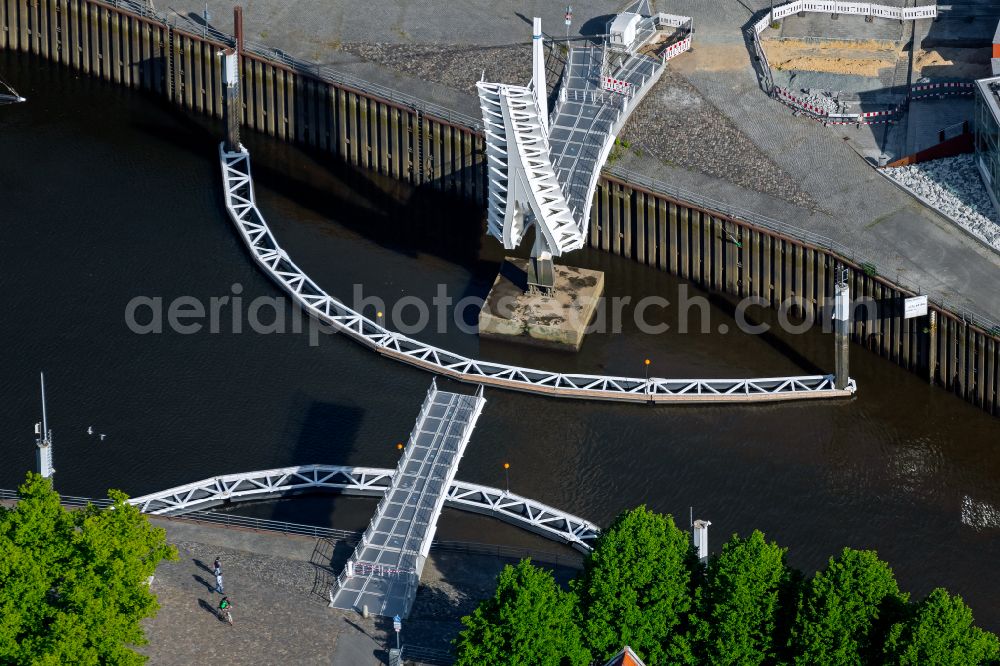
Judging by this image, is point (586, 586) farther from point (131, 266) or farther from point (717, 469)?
point (131, 266)

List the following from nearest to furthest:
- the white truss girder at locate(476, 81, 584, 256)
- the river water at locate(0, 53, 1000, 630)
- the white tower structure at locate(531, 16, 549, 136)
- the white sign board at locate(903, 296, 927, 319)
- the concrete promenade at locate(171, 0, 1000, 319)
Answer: the river water at locate(0, 53, 1000, 630) → the white sign board at locate(903, 296, 927, 319) → the white truss girder at locate(476, 81, 584, 256) → the white tower structure at locate(531, 16, 549, 136) → the concrete promenade at locate(171, 0, 1000, 319)

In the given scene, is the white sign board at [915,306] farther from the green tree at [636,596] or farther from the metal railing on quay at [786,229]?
the green tree at [636,596]

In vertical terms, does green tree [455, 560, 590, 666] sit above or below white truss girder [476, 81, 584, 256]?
below

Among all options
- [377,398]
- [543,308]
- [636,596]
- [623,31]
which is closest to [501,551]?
[636,596]

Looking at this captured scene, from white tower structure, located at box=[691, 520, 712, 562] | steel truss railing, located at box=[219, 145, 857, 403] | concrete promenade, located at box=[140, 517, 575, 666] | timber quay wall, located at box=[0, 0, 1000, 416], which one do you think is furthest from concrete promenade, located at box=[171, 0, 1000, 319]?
concrete promenade, located at box=[140, 517, 575, 666]

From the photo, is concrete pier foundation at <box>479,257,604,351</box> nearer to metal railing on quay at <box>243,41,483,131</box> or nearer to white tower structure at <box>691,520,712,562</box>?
metal railing on quay at <box>243,41,483,131</box>

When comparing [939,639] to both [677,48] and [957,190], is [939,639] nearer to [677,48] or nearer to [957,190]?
[957,190]

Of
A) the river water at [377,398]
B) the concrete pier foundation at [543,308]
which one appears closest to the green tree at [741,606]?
the river water at [377,398]
